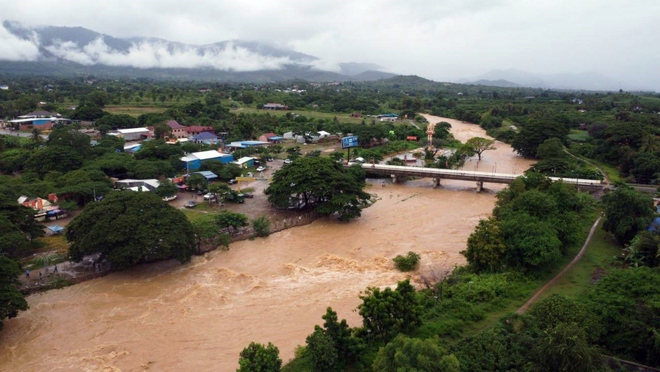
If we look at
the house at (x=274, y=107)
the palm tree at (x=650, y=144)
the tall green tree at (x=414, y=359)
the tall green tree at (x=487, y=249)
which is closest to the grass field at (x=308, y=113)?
the house at (x=274, y=107)

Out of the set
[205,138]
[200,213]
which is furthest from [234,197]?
[205,138]

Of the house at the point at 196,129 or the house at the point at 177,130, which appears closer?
the house at the point at 177,130

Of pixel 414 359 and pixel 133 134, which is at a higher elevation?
pixel 133 134

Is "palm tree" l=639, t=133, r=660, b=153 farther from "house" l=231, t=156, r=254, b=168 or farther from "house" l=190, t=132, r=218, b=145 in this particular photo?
"house" l=190, t=132, r=218, b=145

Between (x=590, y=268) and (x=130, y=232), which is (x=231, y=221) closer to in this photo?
(x=130, y=232)

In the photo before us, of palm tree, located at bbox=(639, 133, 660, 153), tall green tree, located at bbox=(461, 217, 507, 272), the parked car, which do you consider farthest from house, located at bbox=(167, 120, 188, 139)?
palm tree, located at bbox=(639, 133, 660, 153)

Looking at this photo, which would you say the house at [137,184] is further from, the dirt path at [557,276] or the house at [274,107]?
the house at [274,107]

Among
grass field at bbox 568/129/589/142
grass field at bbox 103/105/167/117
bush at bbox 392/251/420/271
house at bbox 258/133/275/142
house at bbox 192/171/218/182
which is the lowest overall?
bush at bbox 392/251/420/271
